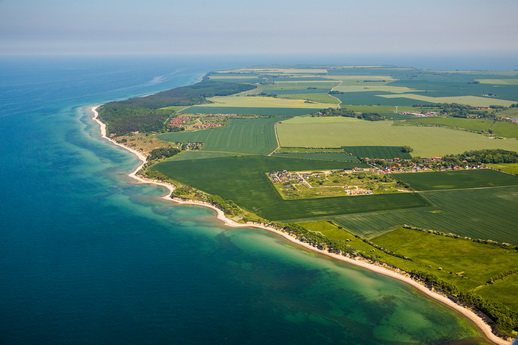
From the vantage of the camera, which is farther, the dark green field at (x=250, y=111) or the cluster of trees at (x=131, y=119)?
the dark green field at (x=250, y=111)

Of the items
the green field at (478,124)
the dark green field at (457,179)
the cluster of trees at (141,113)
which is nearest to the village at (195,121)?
the cluster of trees at (141,113)

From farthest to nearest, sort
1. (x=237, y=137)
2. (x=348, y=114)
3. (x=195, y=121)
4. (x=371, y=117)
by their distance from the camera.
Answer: (x=348, y=114) < (x=371, y=117) < (x=195, y=121) < (x=237, y=137)

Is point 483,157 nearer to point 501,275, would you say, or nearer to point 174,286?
point 501,275

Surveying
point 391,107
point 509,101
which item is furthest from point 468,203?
point 509,101

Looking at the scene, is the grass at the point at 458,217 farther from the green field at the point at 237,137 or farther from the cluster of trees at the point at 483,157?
the green field at the point at 237,137

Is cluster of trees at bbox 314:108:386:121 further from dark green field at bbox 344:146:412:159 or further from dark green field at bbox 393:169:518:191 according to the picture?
dark green field at bbox 393:169:518:191

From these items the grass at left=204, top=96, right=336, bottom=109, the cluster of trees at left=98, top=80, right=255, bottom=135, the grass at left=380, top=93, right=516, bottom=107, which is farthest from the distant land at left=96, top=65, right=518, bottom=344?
the grass at left=380, top=93, right=516, bottom=107

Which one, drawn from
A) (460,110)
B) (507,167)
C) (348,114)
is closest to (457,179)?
(507,167)
